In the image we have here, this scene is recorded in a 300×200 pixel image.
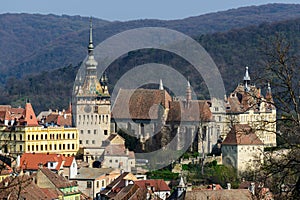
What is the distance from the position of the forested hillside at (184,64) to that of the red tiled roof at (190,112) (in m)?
40.6

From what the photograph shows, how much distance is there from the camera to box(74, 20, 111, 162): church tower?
74812mm

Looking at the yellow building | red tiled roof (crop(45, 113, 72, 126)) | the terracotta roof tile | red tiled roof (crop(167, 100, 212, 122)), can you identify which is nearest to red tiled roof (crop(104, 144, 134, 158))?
the yellow building

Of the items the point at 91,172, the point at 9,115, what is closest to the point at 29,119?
the point at 9,115

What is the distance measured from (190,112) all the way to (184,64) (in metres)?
62.0

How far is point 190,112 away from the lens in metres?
74.8

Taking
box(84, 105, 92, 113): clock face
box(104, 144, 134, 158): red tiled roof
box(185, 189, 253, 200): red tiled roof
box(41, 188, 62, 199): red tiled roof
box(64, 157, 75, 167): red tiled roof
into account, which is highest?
box(84, 105, 92, 113): clock face

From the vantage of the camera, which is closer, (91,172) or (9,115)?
(91,172)

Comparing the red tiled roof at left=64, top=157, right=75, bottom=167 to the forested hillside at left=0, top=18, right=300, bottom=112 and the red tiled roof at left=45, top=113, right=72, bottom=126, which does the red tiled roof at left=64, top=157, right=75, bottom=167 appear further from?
the forested hillside at left=0, top=18, right=300, bottom=112

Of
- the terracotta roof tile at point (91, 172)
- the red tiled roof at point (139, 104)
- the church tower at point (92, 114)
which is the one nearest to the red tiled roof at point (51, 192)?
the terracotta roof tile at point (91, 172)

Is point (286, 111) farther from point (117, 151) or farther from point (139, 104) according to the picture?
point (139, 104)

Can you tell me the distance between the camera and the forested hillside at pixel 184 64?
132 meters

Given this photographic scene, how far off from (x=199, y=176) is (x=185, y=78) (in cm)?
5583

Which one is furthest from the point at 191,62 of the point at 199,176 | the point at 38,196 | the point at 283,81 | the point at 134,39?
the point at 283,81

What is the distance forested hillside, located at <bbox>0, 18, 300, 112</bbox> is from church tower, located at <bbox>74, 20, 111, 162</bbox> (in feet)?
130
